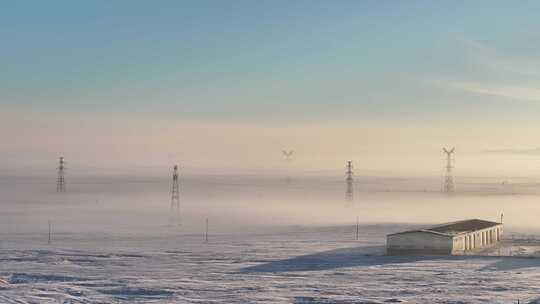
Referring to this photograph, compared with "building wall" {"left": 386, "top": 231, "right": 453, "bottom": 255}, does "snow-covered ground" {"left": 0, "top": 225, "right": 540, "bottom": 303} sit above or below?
below

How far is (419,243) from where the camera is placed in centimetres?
4972

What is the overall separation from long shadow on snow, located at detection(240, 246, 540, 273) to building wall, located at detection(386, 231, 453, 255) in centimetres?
91

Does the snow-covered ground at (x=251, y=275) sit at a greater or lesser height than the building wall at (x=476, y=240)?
lesser

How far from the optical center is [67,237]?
6662cm

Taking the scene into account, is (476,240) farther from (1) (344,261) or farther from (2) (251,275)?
(2) (251,275)

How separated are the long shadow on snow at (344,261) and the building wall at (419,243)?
2.97ft

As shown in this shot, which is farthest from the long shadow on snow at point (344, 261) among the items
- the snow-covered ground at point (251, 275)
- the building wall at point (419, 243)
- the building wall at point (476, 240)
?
the building wall at point (476, 240)

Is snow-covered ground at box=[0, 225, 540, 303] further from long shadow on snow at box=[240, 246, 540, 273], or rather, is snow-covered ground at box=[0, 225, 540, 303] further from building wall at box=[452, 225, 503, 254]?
building wall at box=[452, 225, 503, 254]

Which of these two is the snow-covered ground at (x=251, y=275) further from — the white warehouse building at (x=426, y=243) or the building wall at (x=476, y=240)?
the building wall at (x=476, y=240)

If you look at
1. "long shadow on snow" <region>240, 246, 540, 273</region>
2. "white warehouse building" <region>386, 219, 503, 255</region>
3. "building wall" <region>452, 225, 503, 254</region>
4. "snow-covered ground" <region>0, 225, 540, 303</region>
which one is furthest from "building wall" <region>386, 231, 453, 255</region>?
"snow-covered ground" <region>0, 225, 540, 303</region>

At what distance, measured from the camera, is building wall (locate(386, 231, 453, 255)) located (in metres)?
49.2

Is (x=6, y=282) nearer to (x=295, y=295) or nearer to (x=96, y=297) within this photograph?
(x=96, y=297)

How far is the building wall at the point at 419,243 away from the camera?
49.2 metres

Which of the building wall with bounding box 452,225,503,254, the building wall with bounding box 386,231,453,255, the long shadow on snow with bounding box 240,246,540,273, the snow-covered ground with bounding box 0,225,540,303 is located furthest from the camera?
the building wall with bounding box 452,225,503,254
